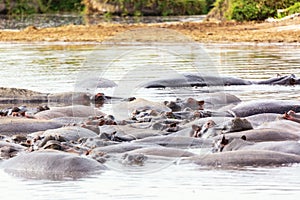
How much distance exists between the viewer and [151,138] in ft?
33.4

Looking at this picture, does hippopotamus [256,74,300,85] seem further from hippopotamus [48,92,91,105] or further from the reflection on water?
the reflection on water

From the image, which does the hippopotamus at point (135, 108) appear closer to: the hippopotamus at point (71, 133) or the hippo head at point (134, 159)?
the hippopotamus at point (71, 133)

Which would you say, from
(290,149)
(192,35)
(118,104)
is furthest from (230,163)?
(192,35)

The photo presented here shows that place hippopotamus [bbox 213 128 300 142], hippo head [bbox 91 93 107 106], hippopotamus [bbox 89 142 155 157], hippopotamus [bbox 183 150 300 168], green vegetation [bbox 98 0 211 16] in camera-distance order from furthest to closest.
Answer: green vegetation [bbox 98 0 211 16] < hippo head [bbox 91 93 107 106] < hippopotamus [bbox 213 128 300 142] < hippopotamus [bbox 89 142 155 157] < hippopotamus [bbox 183 150 300 168]

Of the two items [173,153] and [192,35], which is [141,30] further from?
[173,153]

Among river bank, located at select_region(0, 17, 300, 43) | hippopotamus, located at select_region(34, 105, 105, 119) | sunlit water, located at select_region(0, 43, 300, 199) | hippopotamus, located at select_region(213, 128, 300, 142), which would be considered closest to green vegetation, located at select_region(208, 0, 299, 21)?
river bank, located at select_region(0, 17, 300, 43)

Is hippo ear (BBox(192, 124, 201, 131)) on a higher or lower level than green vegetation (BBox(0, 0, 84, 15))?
higher

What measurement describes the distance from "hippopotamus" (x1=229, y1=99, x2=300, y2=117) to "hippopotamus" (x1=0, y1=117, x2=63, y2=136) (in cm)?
242

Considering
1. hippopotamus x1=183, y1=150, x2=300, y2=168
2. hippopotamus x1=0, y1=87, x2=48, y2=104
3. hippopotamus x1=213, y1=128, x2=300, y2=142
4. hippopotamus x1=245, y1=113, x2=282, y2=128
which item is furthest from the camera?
hippopotamus x1=0, y1=87, x2=48, y2=104

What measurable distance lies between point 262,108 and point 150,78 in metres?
6.86

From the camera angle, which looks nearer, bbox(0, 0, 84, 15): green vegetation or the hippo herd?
the hippo herd

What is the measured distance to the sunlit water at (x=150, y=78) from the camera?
8.30 m

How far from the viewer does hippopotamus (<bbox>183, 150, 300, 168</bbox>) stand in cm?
906

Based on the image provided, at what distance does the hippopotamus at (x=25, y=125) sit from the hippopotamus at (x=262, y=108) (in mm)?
2418
